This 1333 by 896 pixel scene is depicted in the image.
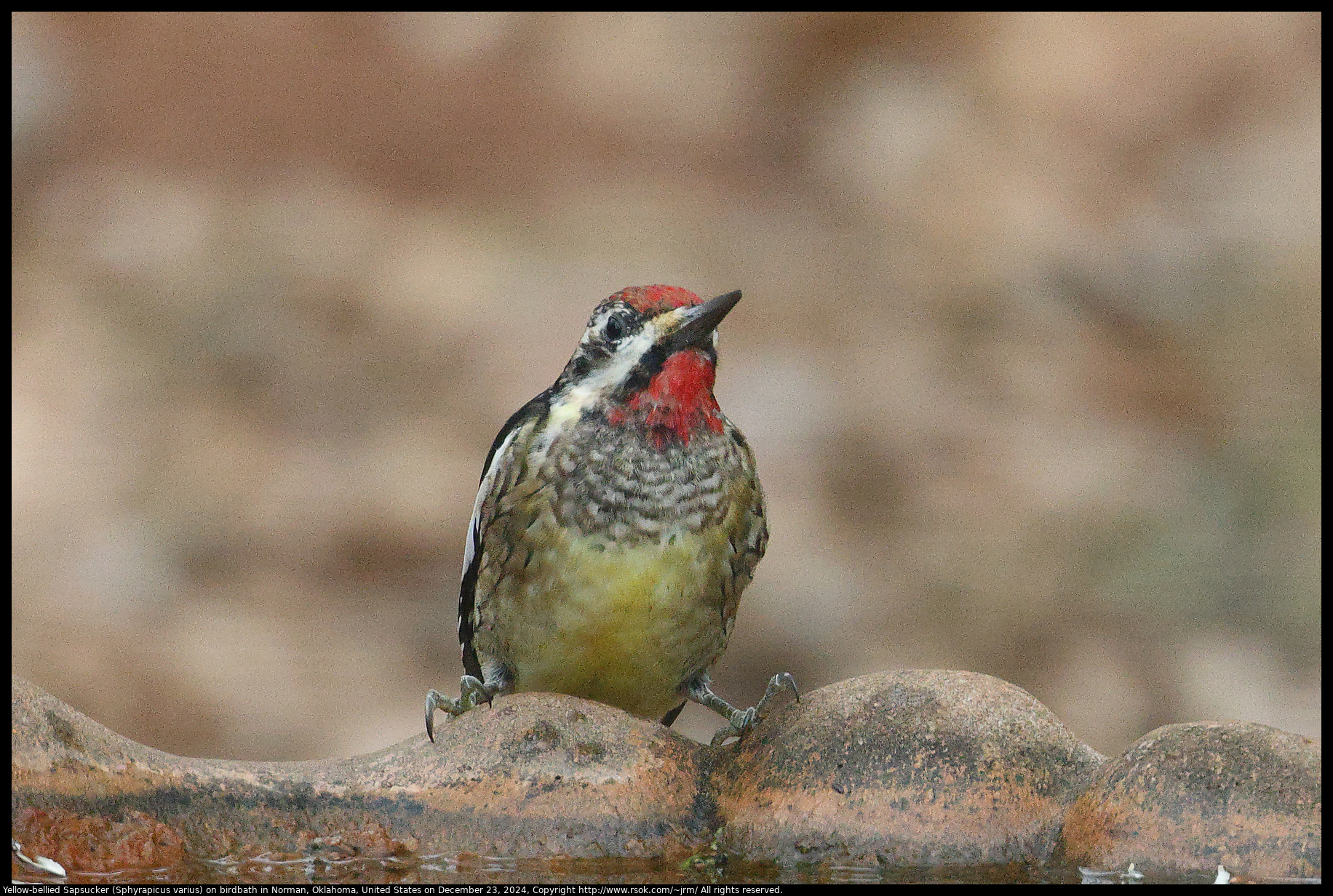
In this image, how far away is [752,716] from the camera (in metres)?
3.06

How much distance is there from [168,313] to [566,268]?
2.22 m

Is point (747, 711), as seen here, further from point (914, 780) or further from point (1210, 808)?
point (1210, 808)

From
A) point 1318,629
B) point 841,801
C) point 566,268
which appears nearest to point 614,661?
point 841,801

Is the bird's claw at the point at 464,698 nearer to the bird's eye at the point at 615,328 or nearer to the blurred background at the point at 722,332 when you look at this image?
the bird's eye at the point at 615,328

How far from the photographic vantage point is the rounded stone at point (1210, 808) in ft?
7.91

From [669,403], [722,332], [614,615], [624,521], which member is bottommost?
[614,615]

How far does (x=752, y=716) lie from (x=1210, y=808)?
94 centimetres

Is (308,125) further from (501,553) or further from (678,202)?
(501,553)

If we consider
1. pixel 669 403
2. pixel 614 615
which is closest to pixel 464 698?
pixel 614 615

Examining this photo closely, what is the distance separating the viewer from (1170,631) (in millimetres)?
6598

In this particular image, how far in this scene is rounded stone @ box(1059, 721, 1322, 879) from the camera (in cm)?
241

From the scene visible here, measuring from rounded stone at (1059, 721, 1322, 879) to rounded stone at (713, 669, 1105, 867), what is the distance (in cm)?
12

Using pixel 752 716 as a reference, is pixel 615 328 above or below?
above

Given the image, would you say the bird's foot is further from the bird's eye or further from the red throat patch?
the bird's eye
